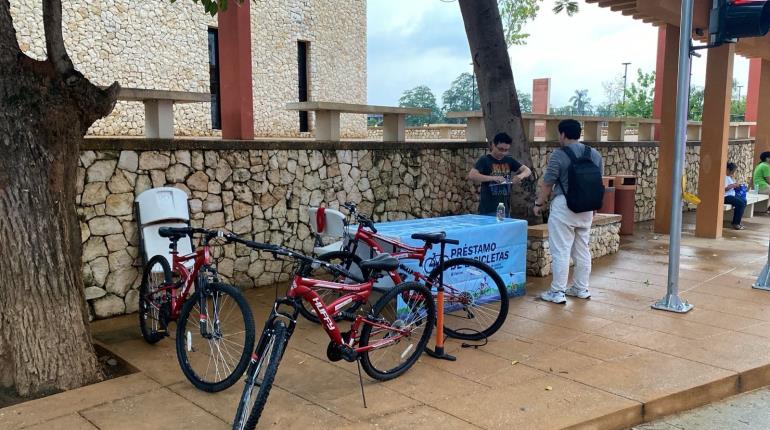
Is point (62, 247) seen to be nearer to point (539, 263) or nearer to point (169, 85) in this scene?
point (539, 263)

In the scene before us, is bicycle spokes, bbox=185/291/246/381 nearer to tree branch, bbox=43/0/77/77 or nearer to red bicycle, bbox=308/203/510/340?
red bicycle, bbox=308/203/510/340

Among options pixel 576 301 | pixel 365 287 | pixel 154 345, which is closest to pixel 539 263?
pixel 576 301

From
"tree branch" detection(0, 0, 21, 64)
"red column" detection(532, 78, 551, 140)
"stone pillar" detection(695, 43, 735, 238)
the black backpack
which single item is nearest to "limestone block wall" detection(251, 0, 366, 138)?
"red column" detection(532, 78, 551, 140)

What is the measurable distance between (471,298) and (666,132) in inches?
280

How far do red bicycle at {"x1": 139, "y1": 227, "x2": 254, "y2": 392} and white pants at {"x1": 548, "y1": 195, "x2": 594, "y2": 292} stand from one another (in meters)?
3.24

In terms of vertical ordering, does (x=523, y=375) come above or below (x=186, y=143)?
below

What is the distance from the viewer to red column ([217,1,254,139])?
727 cm

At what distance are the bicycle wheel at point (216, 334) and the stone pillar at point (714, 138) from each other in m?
8.80

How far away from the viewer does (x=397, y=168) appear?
8.38 meters

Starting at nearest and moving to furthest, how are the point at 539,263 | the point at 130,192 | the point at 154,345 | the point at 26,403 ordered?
the point at 26,403 → the point at 154,345 → the point at 130,192 → the point at 539,263

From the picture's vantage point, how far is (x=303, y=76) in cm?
1836

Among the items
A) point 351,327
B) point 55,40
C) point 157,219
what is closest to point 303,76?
point 157,219

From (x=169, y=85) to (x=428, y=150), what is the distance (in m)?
9.10

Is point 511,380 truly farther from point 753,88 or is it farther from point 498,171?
point 753,88
